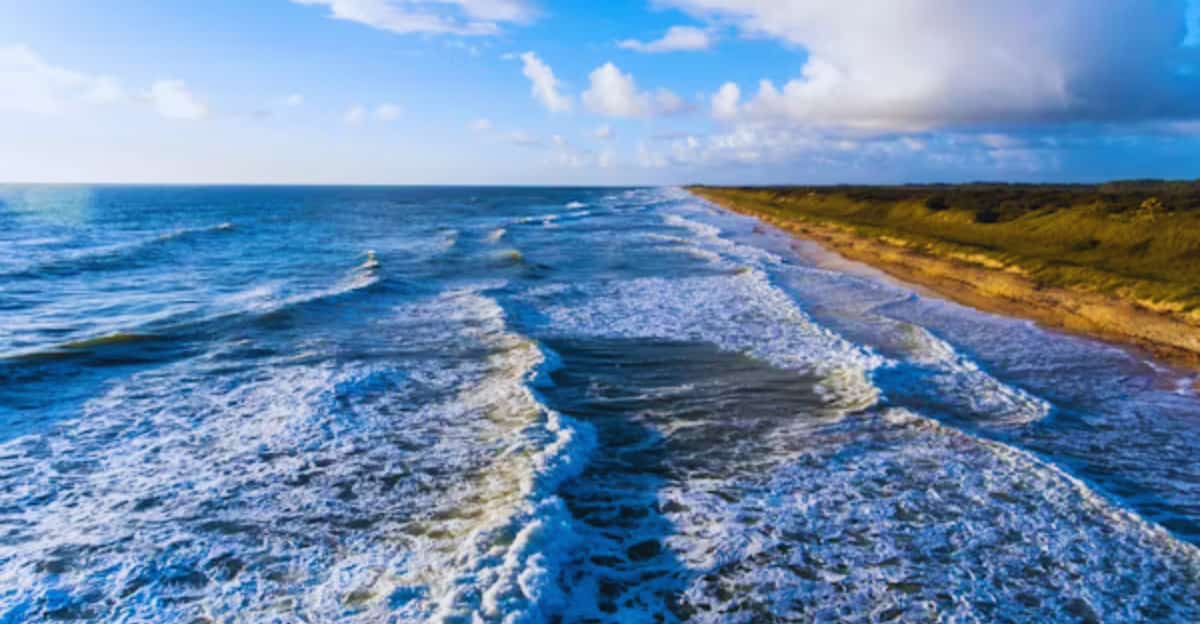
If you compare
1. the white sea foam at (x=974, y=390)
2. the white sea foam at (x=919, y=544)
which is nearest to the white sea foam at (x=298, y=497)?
the white sea foam at (x=919, y=544)

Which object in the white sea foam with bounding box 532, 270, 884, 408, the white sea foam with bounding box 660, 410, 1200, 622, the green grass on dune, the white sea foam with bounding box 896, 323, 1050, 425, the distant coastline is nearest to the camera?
the white sea foam with bounding box 660, 410, 1200, 622

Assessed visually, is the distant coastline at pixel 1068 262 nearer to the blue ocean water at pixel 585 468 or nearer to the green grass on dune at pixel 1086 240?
the green grass on dune at pixel 1086 240

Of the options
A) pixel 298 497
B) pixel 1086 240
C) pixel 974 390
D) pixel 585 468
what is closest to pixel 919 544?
pixel 585 468

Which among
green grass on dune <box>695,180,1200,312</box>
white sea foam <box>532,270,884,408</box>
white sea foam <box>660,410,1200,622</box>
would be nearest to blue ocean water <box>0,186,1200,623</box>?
white sea foam <box>660,410,1200,622</box>

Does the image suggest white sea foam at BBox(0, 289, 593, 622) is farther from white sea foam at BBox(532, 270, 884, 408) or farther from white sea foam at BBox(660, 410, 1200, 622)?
white sea foam at BBox(532, 270, 884, 408)

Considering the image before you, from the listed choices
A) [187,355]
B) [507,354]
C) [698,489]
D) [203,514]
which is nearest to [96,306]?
[187,355]

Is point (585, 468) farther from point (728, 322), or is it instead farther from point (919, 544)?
point (728, 322)
